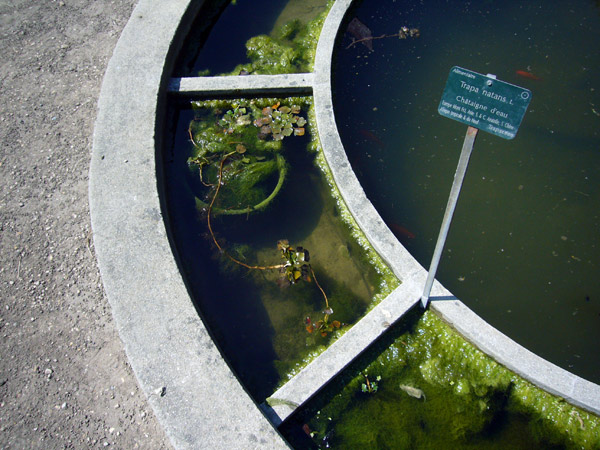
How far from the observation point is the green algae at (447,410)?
269 cm

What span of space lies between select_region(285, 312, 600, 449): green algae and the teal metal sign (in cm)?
142

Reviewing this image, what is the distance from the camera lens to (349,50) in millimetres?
4562

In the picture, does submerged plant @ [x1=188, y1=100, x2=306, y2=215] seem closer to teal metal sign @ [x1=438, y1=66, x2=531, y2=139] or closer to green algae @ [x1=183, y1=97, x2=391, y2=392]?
green algae @ [x1=183, y1=97, x2=391, y2=392]

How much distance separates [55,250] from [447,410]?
2.73 meters

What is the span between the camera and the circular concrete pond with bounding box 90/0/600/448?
8.29ft

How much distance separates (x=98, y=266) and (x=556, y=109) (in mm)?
3928

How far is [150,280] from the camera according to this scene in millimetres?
2924

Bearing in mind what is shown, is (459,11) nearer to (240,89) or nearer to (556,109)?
(556,109)

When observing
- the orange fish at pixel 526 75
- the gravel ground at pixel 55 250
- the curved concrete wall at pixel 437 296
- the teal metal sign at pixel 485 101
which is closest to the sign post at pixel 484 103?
the teal metal sign at pixel 485 101

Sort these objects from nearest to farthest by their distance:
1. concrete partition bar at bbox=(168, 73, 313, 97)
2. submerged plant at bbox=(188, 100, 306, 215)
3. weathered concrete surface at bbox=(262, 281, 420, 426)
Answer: weathered concrete surface at bbox=(262, 281, 420, 426) < submerged plant at bbox=(188, 100, 306, 215) < concrete partition bar at bbox=(168, 73, 313, 97)

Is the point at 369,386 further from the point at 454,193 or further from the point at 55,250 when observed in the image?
the point at 55,250

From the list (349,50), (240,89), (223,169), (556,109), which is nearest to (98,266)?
(223,169)

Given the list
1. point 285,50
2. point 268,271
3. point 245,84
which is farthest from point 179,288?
point 285,50

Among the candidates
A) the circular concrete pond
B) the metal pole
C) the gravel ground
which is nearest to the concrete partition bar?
the circular concrete pond
